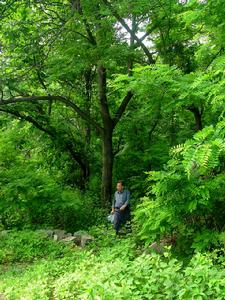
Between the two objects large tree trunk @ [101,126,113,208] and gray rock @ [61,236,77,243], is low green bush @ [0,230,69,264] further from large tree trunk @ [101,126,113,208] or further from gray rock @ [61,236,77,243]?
large tree trunk @ [101,126,113,208]

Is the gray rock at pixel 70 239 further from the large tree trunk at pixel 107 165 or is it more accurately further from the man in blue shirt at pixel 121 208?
the large tree trunk at pixel 107 165

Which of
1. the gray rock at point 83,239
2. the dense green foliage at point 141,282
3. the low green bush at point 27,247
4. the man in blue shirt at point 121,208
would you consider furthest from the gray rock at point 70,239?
the dense green foliage at point 141,282

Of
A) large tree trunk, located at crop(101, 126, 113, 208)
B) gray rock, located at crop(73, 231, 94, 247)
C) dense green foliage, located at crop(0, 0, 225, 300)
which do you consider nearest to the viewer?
dense green foliage, located at crop(0, 0, 225, 300)

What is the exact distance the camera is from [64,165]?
61.8 feet

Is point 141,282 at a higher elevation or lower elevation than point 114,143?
lower

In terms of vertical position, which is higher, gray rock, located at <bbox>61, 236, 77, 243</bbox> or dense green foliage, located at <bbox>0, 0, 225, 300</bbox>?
dense green foliage, located at <bbox>0, 0, 225, 300</bbox>

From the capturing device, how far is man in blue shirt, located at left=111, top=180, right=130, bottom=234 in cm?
1162

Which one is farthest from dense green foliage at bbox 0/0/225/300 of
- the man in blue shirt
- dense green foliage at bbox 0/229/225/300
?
the man in blue shirt

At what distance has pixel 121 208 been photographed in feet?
37.9

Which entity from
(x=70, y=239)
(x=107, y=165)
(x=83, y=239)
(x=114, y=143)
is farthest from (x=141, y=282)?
(x=114, y=143)

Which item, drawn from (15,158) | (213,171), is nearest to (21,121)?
(15,158)

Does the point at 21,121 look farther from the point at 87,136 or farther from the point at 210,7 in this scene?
the point at 210,7

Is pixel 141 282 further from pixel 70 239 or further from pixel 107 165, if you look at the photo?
pixel 107 165

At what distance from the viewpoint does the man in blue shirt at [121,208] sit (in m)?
11.6
